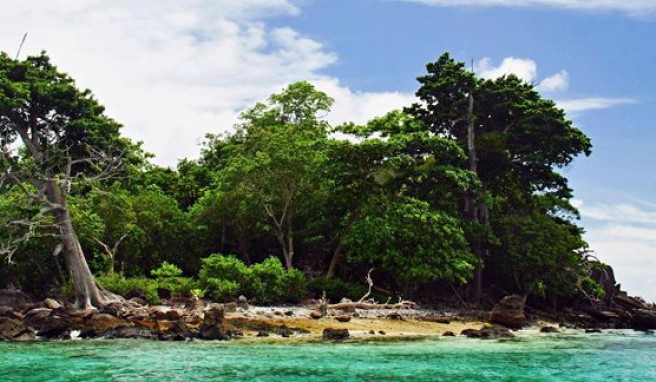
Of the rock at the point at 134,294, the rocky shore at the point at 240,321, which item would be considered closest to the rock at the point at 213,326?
the rocky shore at the point at 240,321

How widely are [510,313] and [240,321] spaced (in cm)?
1425

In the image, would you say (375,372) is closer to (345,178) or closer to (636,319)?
(345,178)

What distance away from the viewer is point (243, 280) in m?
33.6

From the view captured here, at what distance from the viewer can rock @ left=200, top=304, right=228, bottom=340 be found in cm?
2380

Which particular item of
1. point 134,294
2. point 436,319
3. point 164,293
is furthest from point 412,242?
point 134,294

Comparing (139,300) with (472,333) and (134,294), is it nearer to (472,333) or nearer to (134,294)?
(134,294)

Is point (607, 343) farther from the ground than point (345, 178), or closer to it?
closer to it

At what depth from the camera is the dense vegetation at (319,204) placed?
31.9 m

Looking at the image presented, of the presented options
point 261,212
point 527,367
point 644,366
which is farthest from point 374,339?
point 261,212

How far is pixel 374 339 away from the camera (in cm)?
2531

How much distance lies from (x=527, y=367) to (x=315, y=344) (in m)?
7.12

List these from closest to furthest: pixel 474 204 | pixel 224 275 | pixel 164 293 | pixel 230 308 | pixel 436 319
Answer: pixel 230 308, pixel 436 319, pixel 224 275, pixel 164 293, pixel 474 204

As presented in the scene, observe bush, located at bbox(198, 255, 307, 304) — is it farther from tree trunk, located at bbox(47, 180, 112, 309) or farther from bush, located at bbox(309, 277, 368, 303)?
tree trunk, located at bbox(47, 180, 112, 309)

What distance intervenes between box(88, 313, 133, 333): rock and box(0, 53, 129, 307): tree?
4288 millimetres
